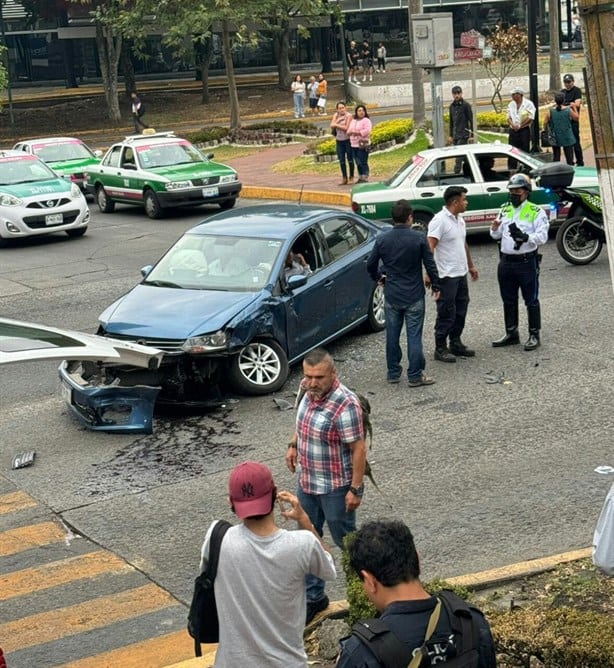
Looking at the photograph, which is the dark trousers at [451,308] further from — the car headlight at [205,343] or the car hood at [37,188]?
the car hood at [37,188]

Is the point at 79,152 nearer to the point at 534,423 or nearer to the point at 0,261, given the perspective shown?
the point at 0,261

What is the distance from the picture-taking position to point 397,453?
33.2ft

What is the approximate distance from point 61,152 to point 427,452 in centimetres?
2123

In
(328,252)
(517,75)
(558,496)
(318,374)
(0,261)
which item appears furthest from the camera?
(517,75)

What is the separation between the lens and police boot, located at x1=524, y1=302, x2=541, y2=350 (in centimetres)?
1276

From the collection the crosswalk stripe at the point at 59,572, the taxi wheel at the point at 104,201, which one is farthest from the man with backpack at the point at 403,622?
the taxi wheel at the point at 104,201

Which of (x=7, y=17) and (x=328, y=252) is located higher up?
(x=7, y=17)

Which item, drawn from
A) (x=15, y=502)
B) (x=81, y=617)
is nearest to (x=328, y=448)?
(x=81, y=617)

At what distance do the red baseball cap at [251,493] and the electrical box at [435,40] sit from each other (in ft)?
63.7

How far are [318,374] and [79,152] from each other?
23.9 meters

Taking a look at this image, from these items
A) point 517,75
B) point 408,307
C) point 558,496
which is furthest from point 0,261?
point 517,75

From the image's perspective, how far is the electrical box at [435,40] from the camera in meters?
23.5

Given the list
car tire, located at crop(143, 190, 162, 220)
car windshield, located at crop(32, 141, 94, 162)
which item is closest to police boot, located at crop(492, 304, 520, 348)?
car tire, located at crop(143, 190, 162, 220)

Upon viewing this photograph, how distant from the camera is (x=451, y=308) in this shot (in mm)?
12414
